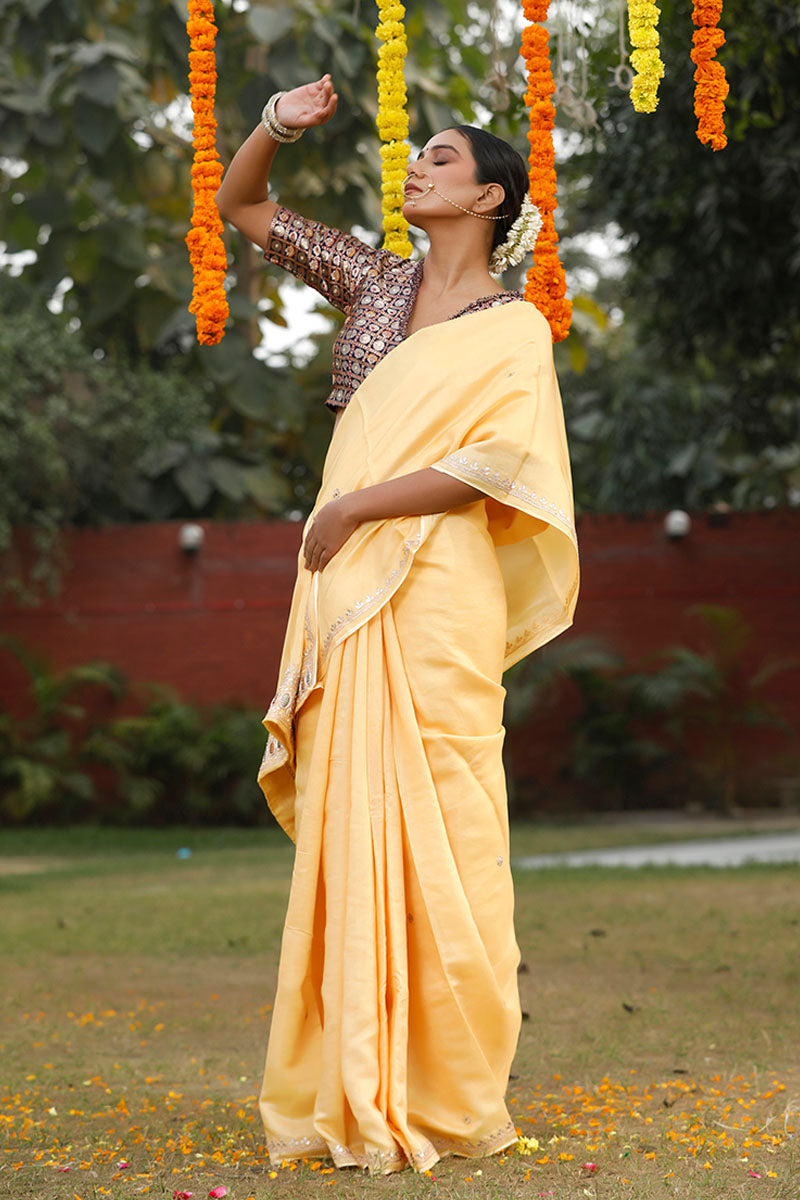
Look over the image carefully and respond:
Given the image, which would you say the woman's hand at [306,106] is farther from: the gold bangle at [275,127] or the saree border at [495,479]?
the saree border at [495,479]

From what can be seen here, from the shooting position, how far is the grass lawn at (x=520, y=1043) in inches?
118

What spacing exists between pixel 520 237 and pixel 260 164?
635 mm

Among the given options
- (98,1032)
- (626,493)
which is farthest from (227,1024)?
(626,493)

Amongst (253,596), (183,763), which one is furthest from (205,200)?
(253,596)

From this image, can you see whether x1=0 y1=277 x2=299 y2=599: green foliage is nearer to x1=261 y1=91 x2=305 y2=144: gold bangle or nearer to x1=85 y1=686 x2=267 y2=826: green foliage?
x1=85 y1=686 x2=267 y2=826: green foliage

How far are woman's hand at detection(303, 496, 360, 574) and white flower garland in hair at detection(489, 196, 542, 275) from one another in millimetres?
743

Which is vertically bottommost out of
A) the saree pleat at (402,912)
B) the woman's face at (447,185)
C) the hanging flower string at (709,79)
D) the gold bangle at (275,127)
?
the saree pleat at (402,912)

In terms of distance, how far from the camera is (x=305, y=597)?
10.8 feet

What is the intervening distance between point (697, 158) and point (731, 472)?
375 inches

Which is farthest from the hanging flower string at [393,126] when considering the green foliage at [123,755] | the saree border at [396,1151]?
the green foliage at [123,755]

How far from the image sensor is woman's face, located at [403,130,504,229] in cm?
336

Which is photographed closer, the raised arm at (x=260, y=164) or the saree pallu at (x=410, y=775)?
the saree pallu at (x=410, y=775)

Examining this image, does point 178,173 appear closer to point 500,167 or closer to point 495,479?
point 500,167

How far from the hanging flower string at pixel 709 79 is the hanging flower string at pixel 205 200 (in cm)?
119
